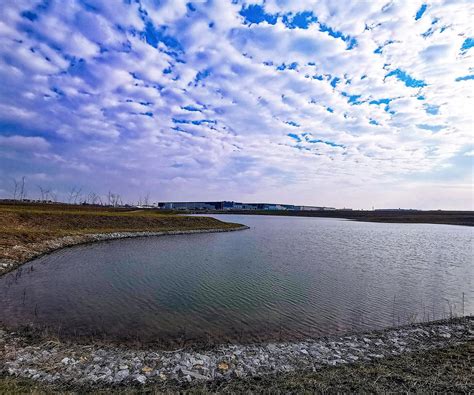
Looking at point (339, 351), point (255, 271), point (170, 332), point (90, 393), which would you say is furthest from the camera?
point (255, 271)

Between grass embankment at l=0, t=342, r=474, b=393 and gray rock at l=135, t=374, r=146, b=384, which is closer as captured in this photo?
grass embankment at l=0, t=342, r=474, b=393

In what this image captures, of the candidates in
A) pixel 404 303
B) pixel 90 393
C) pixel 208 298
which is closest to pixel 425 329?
pixel 404 303

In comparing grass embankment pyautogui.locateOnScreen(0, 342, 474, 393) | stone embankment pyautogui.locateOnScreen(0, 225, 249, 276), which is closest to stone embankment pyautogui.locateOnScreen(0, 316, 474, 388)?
grass embankment pyautogui.locateOnScreen(0, 342, 474, 393)

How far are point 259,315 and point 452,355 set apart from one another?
777cm

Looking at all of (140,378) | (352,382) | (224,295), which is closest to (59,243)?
(224,295)

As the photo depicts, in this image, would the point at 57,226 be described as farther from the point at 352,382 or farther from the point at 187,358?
the point at 352,382

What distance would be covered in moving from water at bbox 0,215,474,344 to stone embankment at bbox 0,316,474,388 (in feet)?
4.94

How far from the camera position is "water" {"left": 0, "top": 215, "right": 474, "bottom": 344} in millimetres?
12766

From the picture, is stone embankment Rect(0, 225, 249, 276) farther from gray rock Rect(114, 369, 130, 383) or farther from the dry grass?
gray rock Rect(114, 369, 130, 383)

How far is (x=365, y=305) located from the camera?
16.2m

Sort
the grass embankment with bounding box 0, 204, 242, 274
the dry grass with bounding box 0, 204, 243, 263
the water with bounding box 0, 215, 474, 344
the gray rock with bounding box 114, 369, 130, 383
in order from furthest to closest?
the dry grass with bounding box 0, 204, 243, 263 < the grass embankment with bounding box 0, 204, 242, 274 < the water with bounding box 0, 215, 474, 344 < the gray rock with bounding box 114, 369, 130, 383

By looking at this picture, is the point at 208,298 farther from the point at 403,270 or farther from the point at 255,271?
the point at 403,270

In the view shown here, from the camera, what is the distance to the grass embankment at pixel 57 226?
27.7 meters

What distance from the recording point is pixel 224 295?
17.6 m
